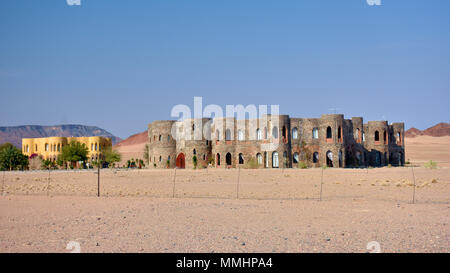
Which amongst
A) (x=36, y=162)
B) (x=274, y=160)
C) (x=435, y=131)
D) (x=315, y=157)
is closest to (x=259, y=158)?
(x=274, y=160)

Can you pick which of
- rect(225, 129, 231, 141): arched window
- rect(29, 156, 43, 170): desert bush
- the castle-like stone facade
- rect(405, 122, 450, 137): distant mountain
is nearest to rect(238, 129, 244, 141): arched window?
the castle-like stone facade

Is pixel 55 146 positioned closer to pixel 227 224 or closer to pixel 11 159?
pixel 11 159

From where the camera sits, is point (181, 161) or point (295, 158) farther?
point (181, 161)

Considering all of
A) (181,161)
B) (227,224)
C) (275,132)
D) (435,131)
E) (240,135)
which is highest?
(435,131)

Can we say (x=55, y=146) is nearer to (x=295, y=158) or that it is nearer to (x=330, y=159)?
(x=295, y=158)

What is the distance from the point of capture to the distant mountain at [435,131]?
468 ft

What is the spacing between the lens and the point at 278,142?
1785 inches

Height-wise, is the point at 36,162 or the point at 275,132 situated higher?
the point at 275,132

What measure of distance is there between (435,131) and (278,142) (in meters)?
121

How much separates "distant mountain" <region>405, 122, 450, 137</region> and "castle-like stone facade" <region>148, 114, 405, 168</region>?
9757 cm

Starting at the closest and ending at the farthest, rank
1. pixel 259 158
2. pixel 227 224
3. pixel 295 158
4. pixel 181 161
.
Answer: pixel 227 224 → pixel 295 158 → pixel 259 158 → pixel 181 161

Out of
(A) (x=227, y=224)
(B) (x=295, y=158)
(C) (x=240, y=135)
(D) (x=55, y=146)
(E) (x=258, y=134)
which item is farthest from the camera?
(D) (x=55, y=146)
